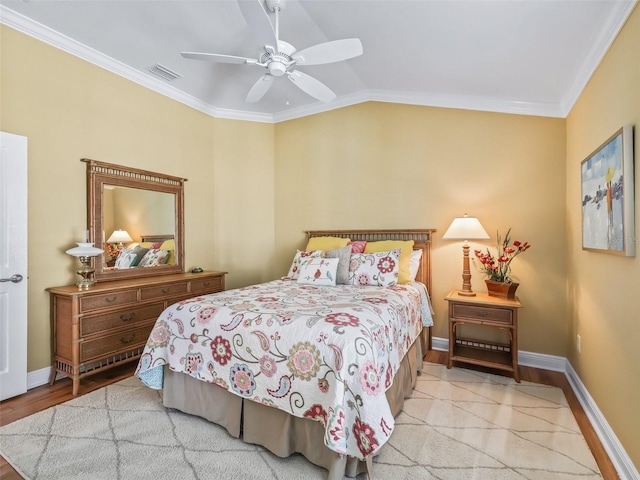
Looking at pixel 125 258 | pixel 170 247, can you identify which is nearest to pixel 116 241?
pixel 125 258

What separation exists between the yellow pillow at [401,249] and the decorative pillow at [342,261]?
0.30m

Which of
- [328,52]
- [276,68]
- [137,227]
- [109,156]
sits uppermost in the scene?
[328,52]

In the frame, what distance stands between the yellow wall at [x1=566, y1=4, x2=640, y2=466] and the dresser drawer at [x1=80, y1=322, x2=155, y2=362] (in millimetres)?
3570

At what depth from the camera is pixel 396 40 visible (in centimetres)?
263

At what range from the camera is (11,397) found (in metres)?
2.44

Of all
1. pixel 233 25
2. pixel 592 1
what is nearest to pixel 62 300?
pixel 233 25

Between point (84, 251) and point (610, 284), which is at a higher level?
point (84, 251)

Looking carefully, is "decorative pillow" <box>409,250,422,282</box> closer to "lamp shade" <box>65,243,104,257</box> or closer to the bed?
the bed

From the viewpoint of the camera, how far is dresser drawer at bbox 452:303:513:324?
2.81 metres

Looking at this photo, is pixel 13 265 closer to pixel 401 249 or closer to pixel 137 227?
pixel 137 227

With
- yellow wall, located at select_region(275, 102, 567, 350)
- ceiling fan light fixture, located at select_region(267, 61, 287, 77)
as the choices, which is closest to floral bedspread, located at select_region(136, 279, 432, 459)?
yellow wall, located at select_region(275, 102, 567, 350)

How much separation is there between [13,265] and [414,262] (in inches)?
140

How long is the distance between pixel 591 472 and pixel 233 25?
4.02 meters

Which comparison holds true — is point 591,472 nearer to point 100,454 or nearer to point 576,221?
point 576,221
